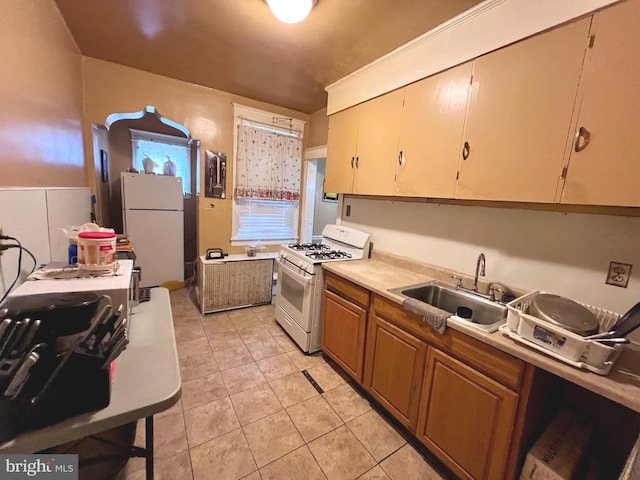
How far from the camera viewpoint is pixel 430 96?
5.83ft

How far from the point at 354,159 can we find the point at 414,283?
123cm

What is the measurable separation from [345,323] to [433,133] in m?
1.52

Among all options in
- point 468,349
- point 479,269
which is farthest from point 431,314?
point 479,269

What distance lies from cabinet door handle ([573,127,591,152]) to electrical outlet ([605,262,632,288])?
608 millimetres

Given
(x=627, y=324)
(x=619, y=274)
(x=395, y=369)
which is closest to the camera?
(x=627, y=324)

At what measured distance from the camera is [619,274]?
1280 mm

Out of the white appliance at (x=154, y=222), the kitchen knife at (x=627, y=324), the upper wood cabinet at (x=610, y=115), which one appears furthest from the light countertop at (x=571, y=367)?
the white appliance at (x=154, y=222)

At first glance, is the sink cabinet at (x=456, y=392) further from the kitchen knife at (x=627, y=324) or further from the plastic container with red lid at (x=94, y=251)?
the plastic container with red lid at (x=94, y=251)

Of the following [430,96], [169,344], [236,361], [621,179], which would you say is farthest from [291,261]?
[621,179]

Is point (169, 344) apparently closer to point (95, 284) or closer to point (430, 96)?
point (95, 284)

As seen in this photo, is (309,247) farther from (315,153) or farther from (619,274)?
(619,274)

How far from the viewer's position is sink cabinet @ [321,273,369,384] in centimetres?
194

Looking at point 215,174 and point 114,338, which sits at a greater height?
point 215,174

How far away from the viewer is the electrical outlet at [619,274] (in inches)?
49.6
